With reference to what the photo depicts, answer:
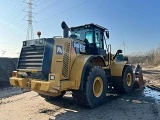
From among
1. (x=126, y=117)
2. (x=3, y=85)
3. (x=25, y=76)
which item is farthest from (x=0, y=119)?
(x=3, y=85)

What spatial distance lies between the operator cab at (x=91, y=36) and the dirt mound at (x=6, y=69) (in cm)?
621

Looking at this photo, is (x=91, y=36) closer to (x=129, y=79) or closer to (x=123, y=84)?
(x=123, y=84)

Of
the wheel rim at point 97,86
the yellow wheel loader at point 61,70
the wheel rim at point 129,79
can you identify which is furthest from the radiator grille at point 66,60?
the wheel rim at point 129,79

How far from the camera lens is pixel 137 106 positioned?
6.88 meters

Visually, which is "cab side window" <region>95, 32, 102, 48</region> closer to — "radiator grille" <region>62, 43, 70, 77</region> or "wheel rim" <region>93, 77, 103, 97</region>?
"wheel rim" <region>93, 77, 103, 97</region>

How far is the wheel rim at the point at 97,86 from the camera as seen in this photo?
6.91 meters

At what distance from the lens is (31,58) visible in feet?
21.0

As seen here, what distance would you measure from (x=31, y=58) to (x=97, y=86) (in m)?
2.35

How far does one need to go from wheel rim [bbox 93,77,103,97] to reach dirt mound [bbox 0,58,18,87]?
719cm

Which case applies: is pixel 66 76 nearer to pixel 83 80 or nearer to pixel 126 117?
pixel 83 80

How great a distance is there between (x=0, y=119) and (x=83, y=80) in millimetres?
2544

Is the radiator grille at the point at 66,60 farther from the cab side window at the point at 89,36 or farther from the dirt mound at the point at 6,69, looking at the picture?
the dirt mound at the point at 6,69

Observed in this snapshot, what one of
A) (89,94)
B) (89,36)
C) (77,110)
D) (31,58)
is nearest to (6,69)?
(89,36)

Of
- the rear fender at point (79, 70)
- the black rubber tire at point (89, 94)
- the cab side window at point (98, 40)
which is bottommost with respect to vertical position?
the black rubber tire at point (89, 94)
